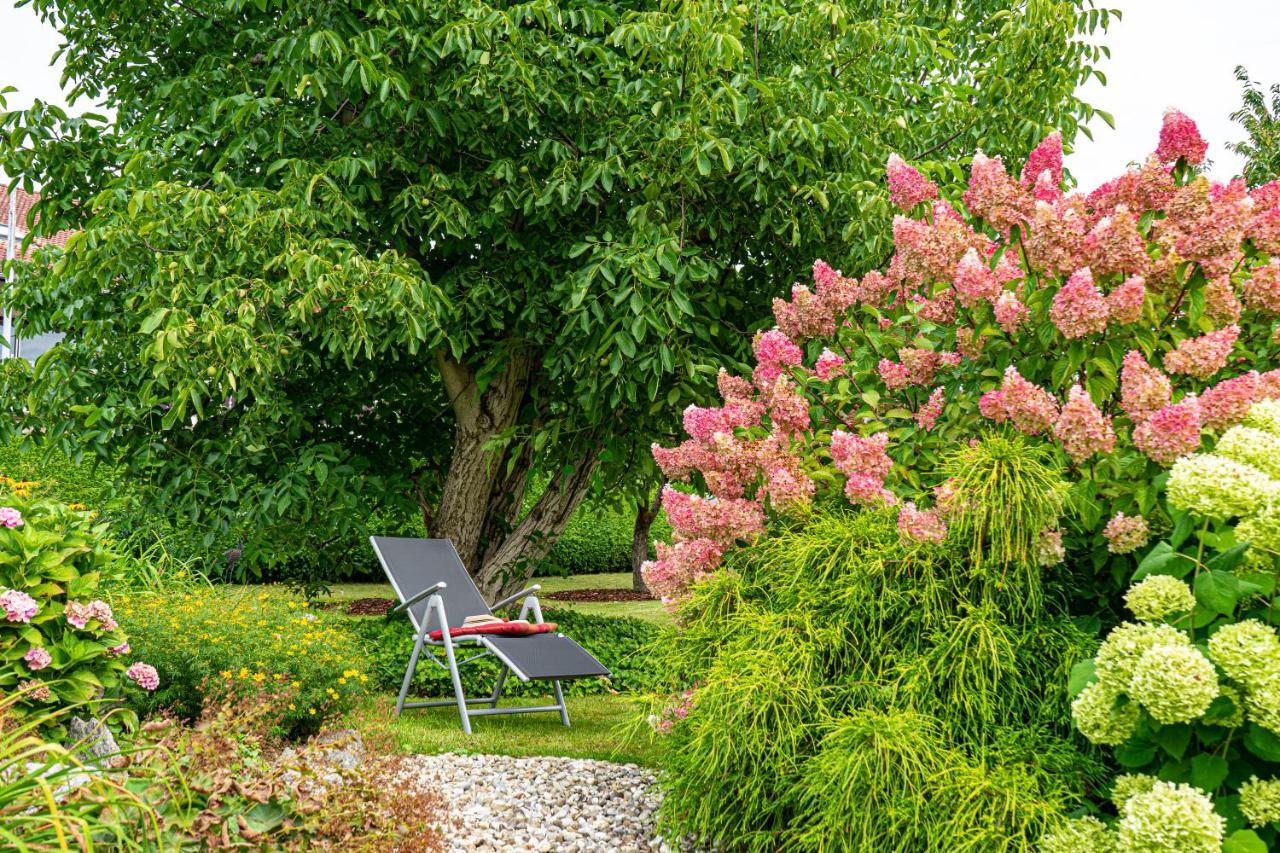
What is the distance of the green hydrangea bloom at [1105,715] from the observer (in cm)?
235

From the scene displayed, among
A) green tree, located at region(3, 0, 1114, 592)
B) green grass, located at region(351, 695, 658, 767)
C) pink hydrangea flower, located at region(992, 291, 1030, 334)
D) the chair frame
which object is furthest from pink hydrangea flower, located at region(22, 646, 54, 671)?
pink hydrangea flower, located at region(992, 291, 1030, 334)

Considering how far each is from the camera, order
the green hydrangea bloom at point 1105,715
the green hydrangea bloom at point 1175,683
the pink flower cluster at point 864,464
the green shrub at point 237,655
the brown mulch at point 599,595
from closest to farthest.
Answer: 1. the green hydrangea bloom at point 1175,683
2. the green hydrangea bloom at point 1105,715
3. the pink flower cluster at point 864,464
4. the green shrub at point 237,655
5. the brown mulch at point 599,595

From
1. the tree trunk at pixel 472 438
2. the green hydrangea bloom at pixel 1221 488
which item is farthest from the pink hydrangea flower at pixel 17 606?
the tree trunk at pixel 472 438

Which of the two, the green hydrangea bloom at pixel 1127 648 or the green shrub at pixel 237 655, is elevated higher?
the green hydrangea bloom at pixel 1127 648

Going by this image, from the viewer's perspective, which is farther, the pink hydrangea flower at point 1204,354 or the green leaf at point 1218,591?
the pink hydrangea flower at point 1204,354

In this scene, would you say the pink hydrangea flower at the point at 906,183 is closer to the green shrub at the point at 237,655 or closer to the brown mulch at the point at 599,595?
the green shrub at the point at 237,655

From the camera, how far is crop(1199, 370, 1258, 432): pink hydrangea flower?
9.00 feet

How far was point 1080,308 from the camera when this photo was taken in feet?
9.34

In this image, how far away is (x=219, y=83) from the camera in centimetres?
645

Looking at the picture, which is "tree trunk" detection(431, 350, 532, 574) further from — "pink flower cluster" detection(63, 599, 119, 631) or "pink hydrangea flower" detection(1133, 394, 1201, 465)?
"pink hydrangea flower" detection(1133, 394, 1201, 465)

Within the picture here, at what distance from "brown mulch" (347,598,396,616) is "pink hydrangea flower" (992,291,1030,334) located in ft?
31.9

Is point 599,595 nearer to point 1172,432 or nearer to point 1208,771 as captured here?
point 1172,432

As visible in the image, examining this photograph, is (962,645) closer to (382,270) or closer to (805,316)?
(805,316)

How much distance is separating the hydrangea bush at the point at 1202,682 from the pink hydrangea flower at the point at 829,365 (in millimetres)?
1356
